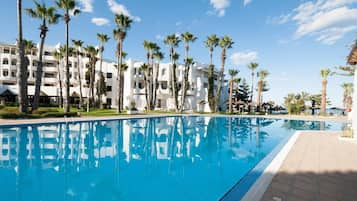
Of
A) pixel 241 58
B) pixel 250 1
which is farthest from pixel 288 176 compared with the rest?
pixel 241 58

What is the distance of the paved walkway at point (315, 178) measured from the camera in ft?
13.6

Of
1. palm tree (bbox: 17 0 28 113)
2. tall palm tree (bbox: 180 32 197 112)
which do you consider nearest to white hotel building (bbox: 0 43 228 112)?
tall palm tree (bbox: 180 32 197 112)

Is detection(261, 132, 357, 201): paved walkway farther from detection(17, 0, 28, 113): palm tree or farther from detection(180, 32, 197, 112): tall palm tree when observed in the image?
detection(180, 32, 197, 112): tall palm tree

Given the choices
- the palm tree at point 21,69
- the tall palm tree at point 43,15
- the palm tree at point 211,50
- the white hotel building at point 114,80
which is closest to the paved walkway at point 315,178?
the palm tree at point 21,69

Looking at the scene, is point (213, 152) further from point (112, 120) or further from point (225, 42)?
point (225, 42)

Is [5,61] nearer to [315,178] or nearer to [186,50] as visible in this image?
[186,50]

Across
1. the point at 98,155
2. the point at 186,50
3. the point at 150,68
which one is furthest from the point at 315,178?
the point at 150,68

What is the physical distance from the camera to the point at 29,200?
4703 millimetres

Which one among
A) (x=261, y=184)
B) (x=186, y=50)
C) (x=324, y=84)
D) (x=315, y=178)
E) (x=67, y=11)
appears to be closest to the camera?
(x=261, y=184)

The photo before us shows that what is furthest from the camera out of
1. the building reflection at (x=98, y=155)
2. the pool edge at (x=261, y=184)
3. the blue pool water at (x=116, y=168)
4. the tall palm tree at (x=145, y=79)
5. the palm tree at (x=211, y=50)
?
the tall palm tree at (x=145, y=79)

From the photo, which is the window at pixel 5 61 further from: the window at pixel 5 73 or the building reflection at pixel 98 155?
the building reflection at pixel 98 155

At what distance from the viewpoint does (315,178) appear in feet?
17.0

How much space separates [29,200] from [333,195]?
6.69 m

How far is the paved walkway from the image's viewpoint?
4156 mm
